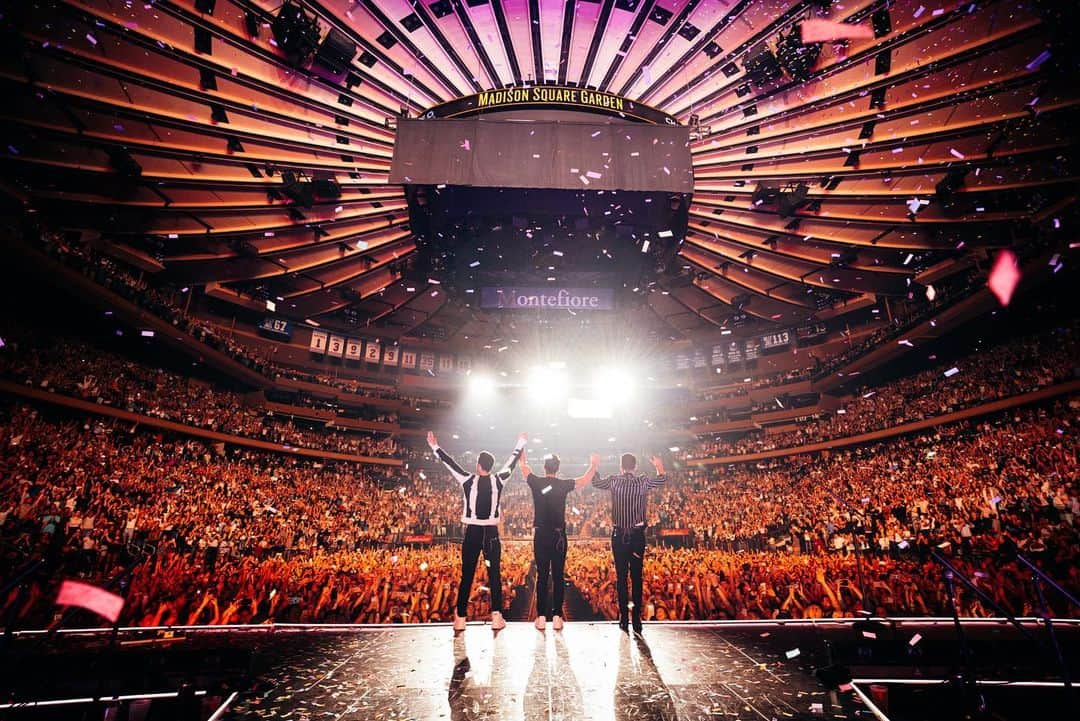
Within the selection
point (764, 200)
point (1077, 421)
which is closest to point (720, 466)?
point (1077, 421)

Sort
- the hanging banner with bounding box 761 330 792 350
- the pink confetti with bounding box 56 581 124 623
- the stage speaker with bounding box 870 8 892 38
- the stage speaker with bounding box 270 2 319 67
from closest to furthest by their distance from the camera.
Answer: the pink confetti with bounding box 56 581 124 623 < the stage speaker with bounding box 870 8 892 38 < the stage speaker with bounding box 270 2 319 67 < the hanging banner with bounding box 761 330 792 350

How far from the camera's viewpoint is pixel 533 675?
379cm

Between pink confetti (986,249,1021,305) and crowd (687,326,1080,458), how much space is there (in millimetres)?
2535

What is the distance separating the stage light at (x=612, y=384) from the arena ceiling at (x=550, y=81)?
1583 centimetres

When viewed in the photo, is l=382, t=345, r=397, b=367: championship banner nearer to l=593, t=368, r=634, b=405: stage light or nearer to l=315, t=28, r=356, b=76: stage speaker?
l=593, t=368, r=634, b=405: stage light

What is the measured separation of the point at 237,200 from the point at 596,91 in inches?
470

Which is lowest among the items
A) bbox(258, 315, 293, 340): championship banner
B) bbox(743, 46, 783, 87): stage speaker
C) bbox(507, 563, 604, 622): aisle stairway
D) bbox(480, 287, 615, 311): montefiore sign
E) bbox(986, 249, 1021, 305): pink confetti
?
bbox(507, 563, 604, 622): aisle stairway

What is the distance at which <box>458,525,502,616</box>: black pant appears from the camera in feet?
17.5

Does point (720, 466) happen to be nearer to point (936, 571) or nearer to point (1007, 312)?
point (1007, 312)

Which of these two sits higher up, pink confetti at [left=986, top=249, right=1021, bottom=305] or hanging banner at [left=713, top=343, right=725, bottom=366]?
hanging banner at [left=713, top=343, right=725, bottom=366]

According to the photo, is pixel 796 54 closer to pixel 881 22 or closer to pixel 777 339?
pixel 881 22

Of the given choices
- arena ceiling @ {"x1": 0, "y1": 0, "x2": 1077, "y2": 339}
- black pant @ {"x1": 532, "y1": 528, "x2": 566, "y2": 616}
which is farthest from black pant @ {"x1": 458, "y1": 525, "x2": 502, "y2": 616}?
arena ceiling @ {"x1": 0, "y1": 0, "x2": 1077, "y2": 339}

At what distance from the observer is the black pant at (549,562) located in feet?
17.4

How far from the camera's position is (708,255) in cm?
1817
